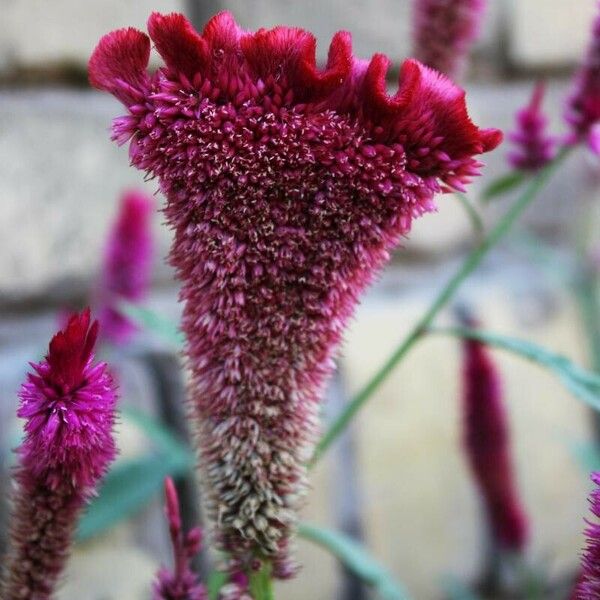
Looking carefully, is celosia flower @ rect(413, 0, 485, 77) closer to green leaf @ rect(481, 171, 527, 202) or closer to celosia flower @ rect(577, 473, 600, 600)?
green leaf @ rect(481, 171, 527, 202)

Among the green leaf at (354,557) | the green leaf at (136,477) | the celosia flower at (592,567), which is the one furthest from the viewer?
the green leaf at (136,477)

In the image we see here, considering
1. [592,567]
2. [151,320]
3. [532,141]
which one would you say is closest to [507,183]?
[532,141]

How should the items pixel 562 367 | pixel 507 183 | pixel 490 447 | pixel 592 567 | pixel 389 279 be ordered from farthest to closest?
pixel 389 279 < pixel 490 447 < pixel 507 183 < pixel 562 367 < pixel 592 567

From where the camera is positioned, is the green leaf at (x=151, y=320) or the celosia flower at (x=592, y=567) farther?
the green leaf at (x=151, y=320)

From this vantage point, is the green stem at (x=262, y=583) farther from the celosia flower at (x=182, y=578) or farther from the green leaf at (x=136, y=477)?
the green leaf at (x=136, y=477)

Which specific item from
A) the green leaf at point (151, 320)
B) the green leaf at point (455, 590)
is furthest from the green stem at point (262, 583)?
the green leaf at point (455, 590)

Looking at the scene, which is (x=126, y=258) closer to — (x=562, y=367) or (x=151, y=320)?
(x=151, y=320)

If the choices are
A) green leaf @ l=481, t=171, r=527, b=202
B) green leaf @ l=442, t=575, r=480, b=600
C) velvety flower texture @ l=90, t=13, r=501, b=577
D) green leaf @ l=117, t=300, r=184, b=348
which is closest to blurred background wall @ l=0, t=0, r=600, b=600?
green leaf @ l=442, t=575, r=480, b=600
